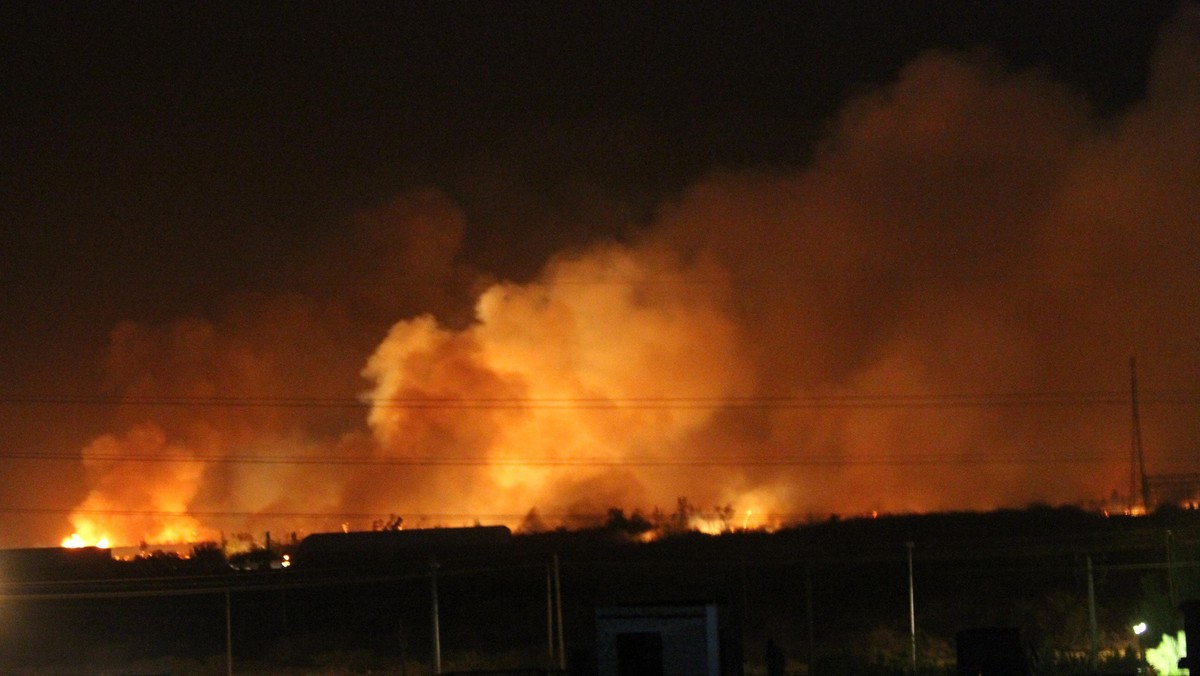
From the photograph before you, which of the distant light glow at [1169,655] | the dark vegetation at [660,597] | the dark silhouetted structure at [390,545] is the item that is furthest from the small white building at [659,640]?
the dark silhouetted structure at [390,545]

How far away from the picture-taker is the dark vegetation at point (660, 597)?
83.5 feet

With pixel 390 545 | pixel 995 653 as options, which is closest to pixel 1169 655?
pixel 995 653

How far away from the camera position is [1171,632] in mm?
21344

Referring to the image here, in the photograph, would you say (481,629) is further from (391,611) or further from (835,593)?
(835,593)

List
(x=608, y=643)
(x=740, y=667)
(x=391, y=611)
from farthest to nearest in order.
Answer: (x=391, y=611), (x=740, y=667), (x=608, y=643)

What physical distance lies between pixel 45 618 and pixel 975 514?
39465mm

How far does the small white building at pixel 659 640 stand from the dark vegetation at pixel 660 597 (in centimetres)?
42

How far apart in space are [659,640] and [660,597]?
17.1 meters

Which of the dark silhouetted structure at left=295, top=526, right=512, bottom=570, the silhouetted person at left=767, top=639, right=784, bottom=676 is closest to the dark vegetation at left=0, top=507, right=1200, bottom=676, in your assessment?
the dark silhouetted structure at left=295, top=526, right=512, bottom=570

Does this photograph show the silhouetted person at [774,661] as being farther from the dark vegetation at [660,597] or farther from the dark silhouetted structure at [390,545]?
the dark silhouetted structure at [390,545]

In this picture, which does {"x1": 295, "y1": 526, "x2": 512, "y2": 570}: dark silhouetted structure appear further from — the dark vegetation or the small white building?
the small white building

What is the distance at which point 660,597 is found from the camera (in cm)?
3284

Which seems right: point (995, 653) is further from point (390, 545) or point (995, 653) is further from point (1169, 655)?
point (390, 545)

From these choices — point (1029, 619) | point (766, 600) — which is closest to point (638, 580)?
point (766, 600)
